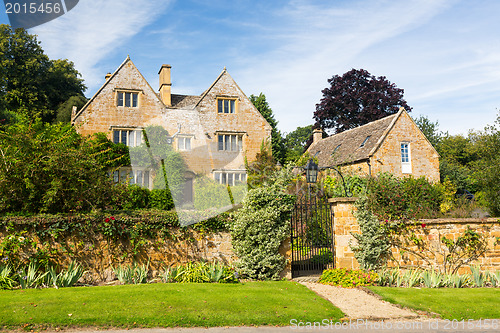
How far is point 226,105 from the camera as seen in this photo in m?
26.3

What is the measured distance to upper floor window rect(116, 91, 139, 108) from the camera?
2458cm

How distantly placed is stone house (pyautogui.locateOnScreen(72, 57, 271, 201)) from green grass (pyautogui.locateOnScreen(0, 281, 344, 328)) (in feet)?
50.5

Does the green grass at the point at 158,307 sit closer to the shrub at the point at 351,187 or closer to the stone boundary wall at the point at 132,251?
the stone boundary wall at the point at 132,251

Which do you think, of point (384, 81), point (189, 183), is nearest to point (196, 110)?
point (189, 183)

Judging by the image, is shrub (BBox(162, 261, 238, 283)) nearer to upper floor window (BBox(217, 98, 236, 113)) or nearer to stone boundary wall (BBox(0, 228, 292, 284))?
stone boundary wall (BBox(0, 228, 292, 284))

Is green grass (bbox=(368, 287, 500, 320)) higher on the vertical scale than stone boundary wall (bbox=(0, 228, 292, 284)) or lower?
lower

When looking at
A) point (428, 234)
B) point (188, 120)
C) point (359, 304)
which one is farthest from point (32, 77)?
point (359, 304)

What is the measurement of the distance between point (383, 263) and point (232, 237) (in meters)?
4.38

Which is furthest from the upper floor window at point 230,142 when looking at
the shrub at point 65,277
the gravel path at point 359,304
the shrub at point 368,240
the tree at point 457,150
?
the tree at point 457,150

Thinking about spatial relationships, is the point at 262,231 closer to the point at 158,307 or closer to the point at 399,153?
the point at 158,307

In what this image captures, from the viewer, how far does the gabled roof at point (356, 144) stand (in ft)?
80.8

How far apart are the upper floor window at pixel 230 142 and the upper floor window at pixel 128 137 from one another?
16.3 ft

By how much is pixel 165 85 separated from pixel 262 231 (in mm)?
18026

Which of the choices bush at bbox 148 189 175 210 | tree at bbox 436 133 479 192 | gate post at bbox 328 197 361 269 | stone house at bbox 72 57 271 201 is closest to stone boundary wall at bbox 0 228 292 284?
gate post at bbox 328 197 361 269
